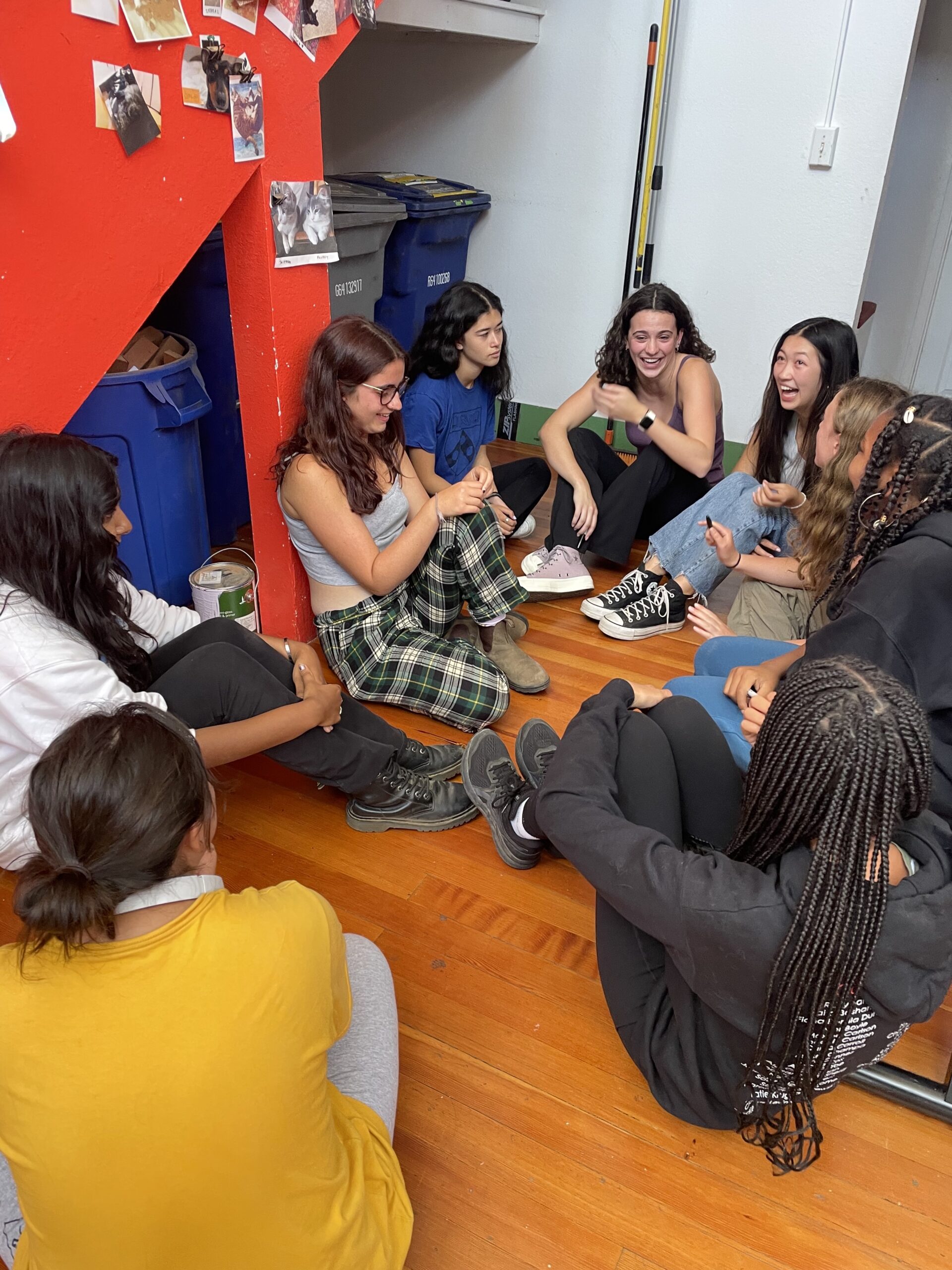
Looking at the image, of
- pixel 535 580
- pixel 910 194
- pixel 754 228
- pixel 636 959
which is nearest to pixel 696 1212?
pixel 636 959

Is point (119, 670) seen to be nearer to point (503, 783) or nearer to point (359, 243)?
point (503, 783)

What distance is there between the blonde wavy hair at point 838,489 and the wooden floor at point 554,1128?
908 mm

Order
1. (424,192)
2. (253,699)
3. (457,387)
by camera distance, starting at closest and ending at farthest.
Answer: (253,699), (457,387), (424,192)

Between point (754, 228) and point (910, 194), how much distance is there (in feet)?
3.45

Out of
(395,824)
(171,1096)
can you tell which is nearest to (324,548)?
(395,824)

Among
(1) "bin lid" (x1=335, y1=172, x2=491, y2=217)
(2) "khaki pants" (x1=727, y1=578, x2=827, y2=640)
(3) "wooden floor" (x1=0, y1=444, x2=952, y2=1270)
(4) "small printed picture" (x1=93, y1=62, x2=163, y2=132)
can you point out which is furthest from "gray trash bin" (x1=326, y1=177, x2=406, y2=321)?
(3) "wooden floor" (x1=0, y1=444, x2=952, y2=1270)

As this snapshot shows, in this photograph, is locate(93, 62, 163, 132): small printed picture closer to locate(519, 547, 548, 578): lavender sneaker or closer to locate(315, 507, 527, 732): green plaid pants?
locate(315, 507, 527, 732): green plaid pants

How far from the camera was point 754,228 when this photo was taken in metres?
3.31

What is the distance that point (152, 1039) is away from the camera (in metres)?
0.76

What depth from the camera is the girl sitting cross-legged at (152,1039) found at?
76 cm

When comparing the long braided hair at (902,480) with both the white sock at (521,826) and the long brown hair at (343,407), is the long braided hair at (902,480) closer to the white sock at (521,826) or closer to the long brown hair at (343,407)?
the white sock at (521,826)

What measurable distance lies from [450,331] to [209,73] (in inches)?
38.4

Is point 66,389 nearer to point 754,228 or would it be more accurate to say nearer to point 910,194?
point 754,228

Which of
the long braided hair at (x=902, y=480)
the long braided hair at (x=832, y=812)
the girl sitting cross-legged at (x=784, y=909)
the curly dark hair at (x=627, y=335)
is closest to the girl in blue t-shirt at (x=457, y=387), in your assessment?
the curly dark hair at (x=627, y=335)
